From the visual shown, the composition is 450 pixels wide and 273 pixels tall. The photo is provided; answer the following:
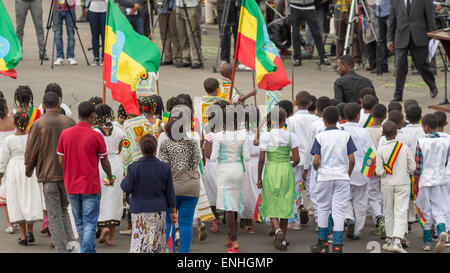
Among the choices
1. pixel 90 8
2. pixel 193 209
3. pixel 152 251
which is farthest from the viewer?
pixel 90 8

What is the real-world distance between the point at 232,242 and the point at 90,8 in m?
9.62

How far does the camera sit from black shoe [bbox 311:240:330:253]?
8766 millimetres

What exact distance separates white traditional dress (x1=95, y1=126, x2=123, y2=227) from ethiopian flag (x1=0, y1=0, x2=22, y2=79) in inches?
98.3

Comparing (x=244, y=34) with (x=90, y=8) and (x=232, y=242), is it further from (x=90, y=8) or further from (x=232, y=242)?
(x=90, y=8)

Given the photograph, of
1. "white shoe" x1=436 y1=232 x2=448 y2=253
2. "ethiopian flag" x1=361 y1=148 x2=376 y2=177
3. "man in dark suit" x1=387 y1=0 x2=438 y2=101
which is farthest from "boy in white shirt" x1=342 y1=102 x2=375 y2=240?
"man in dark suit" x1=387 y1=0 x2=438 y2=101

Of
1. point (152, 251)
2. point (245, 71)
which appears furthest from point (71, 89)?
point (152, 251)

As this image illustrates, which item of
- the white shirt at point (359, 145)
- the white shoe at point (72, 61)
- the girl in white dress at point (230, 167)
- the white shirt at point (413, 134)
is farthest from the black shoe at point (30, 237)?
the white shoe at point (72, 61)

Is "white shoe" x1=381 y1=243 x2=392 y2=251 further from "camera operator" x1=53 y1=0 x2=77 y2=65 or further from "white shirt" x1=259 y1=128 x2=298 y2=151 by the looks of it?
"camera operator" x1=53 y1=0 x2=77 y2=65

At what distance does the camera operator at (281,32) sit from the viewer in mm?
19375

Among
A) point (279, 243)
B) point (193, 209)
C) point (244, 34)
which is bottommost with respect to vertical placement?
point (279, 243)

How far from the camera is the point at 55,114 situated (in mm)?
8461

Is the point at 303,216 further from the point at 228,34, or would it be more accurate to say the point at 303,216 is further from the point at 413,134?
the point at 228,34

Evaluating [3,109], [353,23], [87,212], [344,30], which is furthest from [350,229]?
[344,30]

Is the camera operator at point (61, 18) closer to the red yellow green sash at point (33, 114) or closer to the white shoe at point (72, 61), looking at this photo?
the white shoe at point (72, 61)
